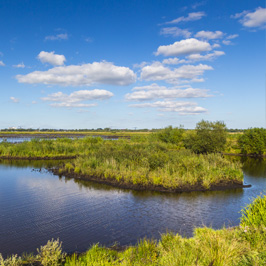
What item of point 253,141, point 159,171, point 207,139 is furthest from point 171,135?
point 159,171

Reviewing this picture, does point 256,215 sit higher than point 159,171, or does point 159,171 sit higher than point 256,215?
point 256,215

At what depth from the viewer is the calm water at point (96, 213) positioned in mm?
13039

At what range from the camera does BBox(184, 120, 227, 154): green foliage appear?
46325 mm

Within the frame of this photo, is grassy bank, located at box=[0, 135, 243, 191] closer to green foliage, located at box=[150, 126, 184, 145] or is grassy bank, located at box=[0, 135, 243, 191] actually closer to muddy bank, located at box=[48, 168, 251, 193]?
muddy bank, located at box=[48, 168, 251, 193]

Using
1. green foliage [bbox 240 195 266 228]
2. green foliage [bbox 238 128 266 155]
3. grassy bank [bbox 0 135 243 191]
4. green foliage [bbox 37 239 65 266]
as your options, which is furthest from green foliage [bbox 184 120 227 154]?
green foliage [bbox 37 239 65 266]

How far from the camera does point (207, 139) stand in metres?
46.5

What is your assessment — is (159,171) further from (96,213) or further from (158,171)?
(96,213)

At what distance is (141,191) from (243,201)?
28.5ft

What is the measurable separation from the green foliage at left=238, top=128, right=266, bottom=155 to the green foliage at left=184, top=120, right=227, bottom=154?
33.3 feet

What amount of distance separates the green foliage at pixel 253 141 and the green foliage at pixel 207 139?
10147mm

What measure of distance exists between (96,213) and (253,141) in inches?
1985

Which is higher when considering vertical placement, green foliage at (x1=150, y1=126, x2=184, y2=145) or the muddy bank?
green foliage at (x1=150, y1=126, x2=184, y2=145)

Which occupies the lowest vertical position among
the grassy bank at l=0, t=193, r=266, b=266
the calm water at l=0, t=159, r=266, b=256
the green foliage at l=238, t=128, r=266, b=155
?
the calm water at l=0, t=159, r=266, b=256

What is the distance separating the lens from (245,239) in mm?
8336
